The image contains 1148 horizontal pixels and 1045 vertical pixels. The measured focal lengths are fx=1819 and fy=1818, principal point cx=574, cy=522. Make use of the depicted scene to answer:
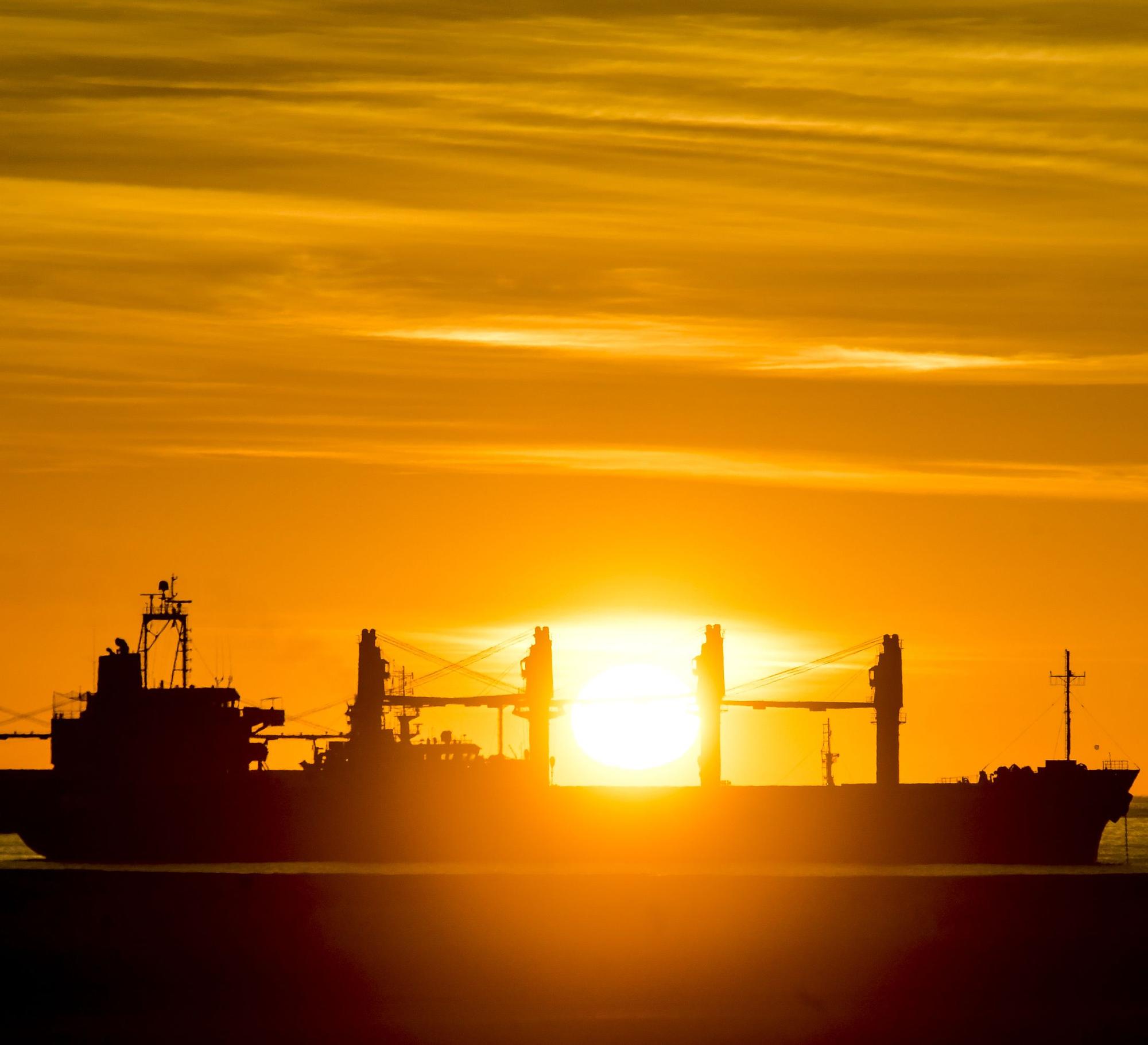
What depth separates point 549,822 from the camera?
219 feet

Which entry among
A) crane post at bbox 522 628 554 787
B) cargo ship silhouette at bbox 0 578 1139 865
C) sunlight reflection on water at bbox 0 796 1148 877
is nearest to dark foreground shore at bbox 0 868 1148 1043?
sunlight reflection on water at bbox 0 796 1148 877

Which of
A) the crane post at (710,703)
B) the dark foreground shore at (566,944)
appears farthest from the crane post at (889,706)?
the dark foreground shore at (566,944)

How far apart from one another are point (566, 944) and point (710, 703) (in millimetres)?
54785

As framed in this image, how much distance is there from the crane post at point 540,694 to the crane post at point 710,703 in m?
6.65

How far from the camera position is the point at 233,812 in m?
63.8

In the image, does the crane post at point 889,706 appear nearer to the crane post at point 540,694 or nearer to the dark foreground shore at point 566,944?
the crane post at point 540,694

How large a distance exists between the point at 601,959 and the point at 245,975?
4.95 metres

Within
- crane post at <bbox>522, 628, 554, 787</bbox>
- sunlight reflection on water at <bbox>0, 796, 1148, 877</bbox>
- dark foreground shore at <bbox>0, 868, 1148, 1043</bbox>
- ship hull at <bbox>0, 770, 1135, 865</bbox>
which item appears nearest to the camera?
dark foreground shore at <bbox>0, 868, 1148, 1043</bbox>

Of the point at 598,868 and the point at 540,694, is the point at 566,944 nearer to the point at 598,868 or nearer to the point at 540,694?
the point at 598,868

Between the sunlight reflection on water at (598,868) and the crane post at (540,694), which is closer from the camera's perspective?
the sunlight reflection on water at (598,868)

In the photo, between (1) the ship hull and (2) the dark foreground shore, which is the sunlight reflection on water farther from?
(2) the dark foreground shore

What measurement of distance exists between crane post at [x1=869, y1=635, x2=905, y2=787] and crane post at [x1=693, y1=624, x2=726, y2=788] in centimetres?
687

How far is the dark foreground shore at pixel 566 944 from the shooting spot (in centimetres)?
2447

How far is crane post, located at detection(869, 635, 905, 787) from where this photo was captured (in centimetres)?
7988
